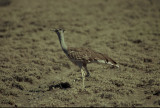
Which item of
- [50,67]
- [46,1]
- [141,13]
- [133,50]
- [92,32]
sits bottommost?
[50,67]

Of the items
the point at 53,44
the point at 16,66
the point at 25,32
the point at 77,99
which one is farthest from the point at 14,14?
the point at 77,99

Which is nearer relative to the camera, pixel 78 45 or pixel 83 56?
pixel 83 56

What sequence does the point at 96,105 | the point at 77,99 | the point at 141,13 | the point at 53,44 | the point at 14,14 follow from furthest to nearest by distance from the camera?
the point at 141,13 < the point at 14,14 < the point at 53,44 < the point at 77,99 < the point at 96,105

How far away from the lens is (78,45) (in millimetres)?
11703

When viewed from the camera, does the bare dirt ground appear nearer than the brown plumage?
Yes

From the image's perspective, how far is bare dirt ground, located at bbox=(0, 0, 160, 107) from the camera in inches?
234

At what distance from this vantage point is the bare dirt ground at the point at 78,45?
19.5ft

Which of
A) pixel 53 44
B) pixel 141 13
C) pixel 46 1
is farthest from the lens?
pixel 46 1

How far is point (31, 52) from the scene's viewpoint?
409 inches

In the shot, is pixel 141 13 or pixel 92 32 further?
pixel 141 13

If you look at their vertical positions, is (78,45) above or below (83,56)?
above

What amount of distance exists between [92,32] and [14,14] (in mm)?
7525

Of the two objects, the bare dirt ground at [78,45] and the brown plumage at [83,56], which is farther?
the brown plumage at [83,56]

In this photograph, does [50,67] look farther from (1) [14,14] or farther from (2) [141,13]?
(2) [141,13]
